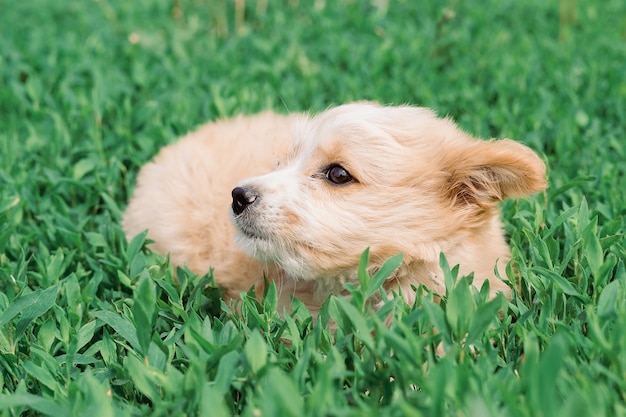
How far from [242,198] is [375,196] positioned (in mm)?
529

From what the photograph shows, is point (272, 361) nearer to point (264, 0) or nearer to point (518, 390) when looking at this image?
point (518, 390)

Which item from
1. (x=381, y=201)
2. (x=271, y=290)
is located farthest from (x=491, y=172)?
(x=271, y=290)

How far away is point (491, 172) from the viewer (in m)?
2.96

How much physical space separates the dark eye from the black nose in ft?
1.02

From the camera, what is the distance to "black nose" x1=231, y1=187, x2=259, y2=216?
3.04 meters

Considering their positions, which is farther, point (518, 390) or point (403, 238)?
point (403, 238)

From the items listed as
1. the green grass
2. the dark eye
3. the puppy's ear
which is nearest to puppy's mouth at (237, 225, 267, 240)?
the green grass

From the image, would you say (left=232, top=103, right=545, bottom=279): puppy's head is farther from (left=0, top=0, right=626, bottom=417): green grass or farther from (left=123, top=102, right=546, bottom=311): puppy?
(left=0, top=0, right=626, bottom=417): green grass

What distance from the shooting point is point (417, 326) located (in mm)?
2666

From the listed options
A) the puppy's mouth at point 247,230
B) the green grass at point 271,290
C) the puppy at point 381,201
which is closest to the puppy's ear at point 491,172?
the puppy at point 381,201

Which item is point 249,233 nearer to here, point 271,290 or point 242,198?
point 242,198

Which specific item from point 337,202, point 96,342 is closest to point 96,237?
point 96,342

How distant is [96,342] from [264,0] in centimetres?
519

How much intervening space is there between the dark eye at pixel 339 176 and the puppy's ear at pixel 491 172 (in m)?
0.40
